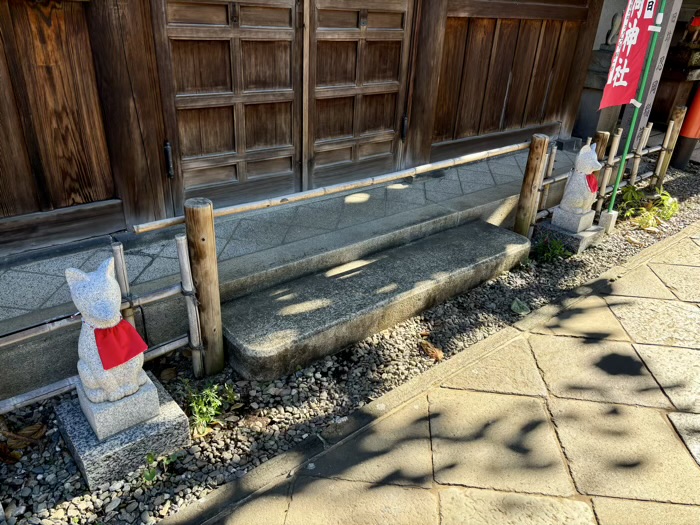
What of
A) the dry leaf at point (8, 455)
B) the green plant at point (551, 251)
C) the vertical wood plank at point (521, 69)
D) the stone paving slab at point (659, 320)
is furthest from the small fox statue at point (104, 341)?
the vertical wood plank at point (521, 69)

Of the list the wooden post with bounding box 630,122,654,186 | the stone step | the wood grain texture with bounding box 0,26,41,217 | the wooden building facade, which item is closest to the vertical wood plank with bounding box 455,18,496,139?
the wooden building facade

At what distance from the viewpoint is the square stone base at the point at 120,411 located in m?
2.68

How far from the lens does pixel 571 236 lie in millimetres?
5441

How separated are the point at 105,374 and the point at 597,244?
5.20 m

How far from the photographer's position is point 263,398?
11.2 ft

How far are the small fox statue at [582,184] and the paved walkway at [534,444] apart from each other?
57.4 inches

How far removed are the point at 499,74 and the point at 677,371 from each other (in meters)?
4.60

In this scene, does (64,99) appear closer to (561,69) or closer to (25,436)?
(25,436)

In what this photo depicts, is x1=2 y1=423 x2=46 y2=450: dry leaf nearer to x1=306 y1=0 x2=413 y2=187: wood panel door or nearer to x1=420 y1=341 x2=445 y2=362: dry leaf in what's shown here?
x1=420 y1=341 x2=445 y2=362: dry leaf

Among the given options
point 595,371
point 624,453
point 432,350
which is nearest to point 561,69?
point 595,371

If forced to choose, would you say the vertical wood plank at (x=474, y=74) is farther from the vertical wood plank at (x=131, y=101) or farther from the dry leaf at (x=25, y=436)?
the dry leaf at (x=25, y=436)

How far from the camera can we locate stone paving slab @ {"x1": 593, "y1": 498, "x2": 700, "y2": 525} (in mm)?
2725

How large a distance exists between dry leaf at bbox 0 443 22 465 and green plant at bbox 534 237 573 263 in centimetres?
477

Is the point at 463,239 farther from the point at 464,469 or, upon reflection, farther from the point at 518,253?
the point at 464,469
